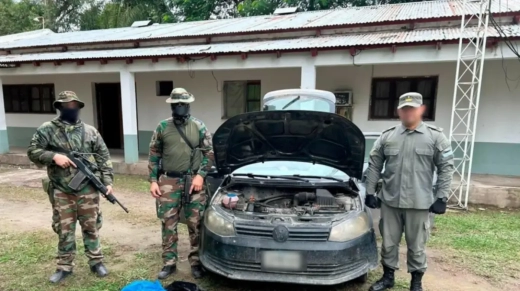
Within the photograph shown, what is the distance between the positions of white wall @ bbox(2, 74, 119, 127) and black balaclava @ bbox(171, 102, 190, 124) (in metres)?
8.24

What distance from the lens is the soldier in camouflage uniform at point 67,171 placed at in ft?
10.5

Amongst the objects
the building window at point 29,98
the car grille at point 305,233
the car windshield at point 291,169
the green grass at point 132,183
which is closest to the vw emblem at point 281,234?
the car grille at point 305,233

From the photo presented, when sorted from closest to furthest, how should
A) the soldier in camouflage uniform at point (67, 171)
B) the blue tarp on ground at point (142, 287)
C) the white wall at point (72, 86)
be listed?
the blue tarp on ground at point (142, 287)
the soldier in camouflage uniform at point (67, 171)
the white wall at point (72, 86)

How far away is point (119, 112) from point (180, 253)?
8459mm

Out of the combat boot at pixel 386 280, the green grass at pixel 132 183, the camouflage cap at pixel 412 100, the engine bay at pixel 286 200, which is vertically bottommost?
the green grass at pixel 132 183

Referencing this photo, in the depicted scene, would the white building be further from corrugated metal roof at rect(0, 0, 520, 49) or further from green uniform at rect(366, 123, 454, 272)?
green uniform at rect(366, 123, 454, 272)

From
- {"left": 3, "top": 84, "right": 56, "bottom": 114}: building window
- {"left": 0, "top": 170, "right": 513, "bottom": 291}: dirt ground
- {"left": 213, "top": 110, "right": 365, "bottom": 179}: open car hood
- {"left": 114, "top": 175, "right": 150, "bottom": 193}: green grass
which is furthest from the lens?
{"left": 3, "top": 84, "right": 56, "bottom": 114}: building window

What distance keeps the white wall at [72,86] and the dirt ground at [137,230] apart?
4822mm

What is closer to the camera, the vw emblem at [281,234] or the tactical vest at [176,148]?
the vw emblem at [281,234]

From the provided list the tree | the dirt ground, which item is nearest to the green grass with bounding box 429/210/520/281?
the dirt ground

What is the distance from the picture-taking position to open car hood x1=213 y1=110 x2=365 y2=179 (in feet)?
10.8

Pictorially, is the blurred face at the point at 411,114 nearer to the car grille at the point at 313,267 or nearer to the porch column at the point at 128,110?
the car grille at the point at 313,267

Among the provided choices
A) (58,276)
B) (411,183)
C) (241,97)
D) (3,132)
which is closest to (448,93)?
(241,97)

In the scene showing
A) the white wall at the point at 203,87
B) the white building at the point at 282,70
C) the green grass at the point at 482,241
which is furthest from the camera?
the white wall at the point at 203,87
